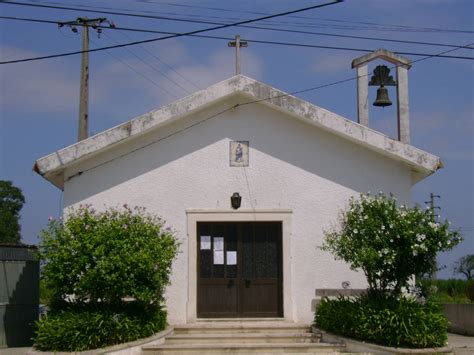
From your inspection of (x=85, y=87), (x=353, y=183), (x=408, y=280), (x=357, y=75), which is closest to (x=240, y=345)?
(x=408, y=280)

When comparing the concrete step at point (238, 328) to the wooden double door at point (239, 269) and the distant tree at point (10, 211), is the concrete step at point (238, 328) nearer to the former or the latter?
the wooden double door at point (239, 269)

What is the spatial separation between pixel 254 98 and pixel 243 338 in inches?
201

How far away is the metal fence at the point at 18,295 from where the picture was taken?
16.3 metres

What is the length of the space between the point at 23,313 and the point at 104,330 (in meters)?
3.87

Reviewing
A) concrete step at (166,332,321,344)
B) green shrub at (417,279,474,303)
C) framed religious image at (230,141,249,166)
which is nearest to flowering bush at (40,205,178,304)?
concrete step at (166,332,321,344)

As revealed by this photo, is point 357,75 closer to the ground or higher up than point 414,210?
higher up

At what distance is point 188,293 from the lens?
1594 centimetres

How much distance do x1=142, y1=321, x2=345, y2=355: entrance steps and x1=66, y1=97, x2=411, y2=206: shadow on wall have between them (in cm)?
330

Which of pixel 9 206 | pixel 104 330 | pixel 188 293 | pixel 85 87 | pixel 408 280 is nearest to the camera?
pixel 104 330

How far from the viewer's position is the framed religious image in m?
16.4

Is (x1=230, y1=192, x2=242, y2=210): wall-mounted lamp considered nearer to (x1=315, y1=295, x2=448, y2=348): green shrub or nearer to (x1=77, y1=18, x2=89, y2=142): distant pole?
(x1=315, y1=295, x2=448, y2=348): green shrub

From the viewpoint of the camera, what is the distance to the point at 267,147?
16438 mm

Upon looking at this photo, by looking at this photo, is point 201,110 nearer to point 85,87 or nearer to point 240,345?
point 240,345

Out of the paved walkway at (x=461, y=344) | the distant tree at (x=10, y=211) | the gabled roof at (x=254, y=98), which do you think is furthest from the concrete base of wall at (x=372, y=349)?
the distant tree at (x=10, y=211)
